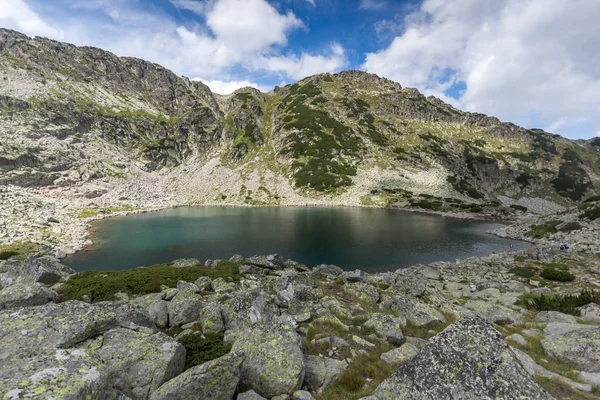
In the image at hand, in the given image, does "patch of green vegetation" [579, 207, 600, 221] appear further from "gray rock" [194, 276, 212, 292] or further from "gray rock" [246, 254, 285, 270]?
"gray rock" [194, 276, 212, 292]

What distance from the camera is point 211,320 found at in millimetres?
10633

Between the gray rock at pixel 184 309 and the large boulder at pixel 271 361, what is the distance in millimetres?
4543

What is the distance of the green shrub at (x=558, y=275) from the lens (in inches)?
908

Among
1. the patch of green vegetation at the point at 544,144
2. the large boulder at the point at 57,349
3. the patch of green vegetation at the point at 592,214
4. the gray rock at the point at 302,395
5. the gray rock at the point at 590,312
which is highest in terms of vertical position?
the patch of green vegetation at the point at 544,144

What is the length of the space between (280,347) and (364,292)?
A: 10.5 meters

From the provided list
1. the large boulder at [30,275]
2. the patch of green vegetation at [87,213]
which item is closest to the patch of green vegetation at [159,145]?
the patch of green vegetation at [87,213]

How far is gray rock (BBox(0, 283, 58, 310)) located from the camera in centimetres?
1095

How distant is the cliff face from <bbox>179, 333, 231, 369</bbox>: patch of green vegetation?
102008 millimetres

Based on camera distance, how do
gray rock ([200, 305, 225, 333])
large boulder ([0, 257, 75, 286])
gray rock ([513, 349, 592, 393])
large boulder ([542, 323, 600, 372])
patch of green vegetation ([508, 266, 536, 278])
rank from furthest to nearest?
patch of green vegetation ([508, 266, 536, 278]), large boulder ([0, 257, 75, 286]), gray rock ([200, 305, 225, 333]), large boulder ([542, 323, 600, 372]), gray rock ([513, 349, 592, 393])

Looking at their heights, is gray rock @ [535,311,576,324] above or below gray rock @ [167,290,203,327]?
below

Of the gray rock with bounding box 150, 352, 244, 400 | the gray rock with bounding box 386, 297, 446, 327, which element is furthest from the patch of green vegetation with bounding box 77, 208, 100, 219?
the gray rock with bounding box 386, 297, 446, 327

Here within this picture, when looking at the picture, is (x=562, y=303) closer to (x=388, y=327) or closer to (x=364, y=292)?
(x=364, y=292)

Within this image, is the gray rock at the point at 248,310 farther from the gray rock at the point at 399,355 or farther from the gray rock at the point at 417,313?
the gray rock at the point at 417,313

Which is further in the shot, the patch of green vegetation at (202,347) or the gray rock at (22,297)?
the gray rock at (22,297)
